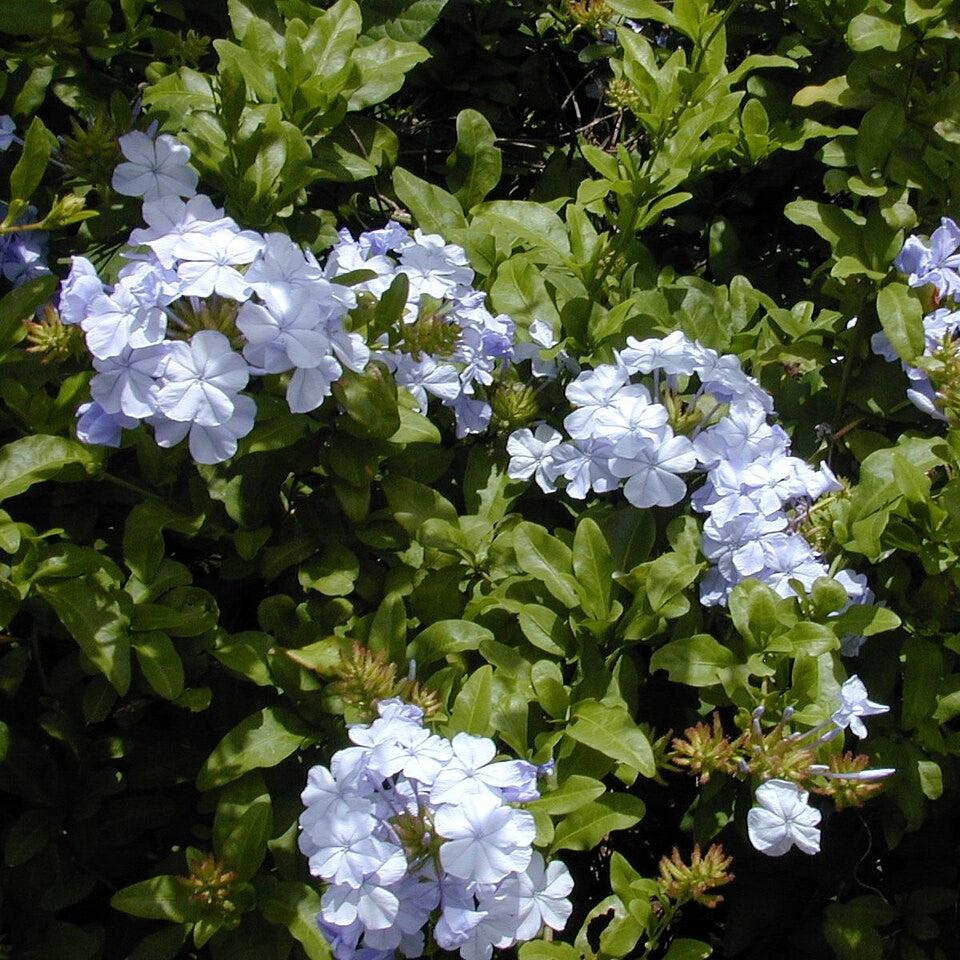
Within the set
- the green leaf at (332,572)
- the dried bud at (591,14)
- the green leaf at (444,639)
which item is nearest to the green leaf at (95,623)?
the green leaf at (332,572)

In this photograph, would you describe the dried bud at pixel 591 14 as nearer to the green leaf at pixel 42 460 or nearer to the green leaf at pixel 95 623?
the green leaf at pixel 42 460

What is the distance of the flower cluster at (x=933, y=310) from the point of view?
171 cm

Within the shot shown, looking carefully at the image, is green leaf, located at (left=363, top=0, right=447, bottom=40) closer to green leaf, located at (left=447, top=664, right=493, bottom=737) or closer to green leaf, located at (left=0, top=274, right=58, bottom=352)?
green leaf, located at (left=0, top=274, right=58, bottom=352)

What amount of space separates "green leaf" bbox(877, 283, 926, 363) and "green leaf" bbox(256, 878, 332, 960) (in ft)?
3.83

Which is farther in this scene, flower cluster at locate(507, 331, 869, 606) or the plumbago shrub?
flower cluster at locate(507, 331, 869, 606)

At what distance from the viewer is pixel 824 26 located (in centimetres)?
216

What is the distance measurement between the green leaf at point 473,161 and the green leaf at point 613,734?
1033mm

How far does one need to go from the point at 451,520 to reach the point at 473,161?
79cm

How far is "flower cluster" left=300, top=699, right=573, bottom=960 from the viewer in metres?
1.27

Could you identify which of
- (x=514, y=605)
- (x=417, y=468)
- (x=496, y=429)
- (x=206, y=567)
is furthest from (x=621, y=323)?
(x=206, y=567)

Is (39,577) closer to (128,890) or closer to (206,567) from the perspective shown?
(128,890)

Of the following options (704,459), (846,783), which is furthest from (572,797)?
(704,459)

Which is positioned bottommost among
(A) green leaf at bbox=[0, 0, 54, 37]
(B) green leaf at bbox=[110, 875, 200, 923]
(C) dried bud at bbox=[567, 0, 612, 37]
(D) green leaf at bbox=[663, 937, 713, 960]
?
(B) green leaf at bbox=[110, 875, 200, 923]

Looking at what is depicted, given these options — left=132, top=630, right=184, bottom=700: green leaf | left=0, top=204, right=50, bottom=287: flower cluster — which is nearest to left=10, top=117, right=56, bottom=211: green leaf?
left=0, top=204, right=50, bottom=287: flower cluster
